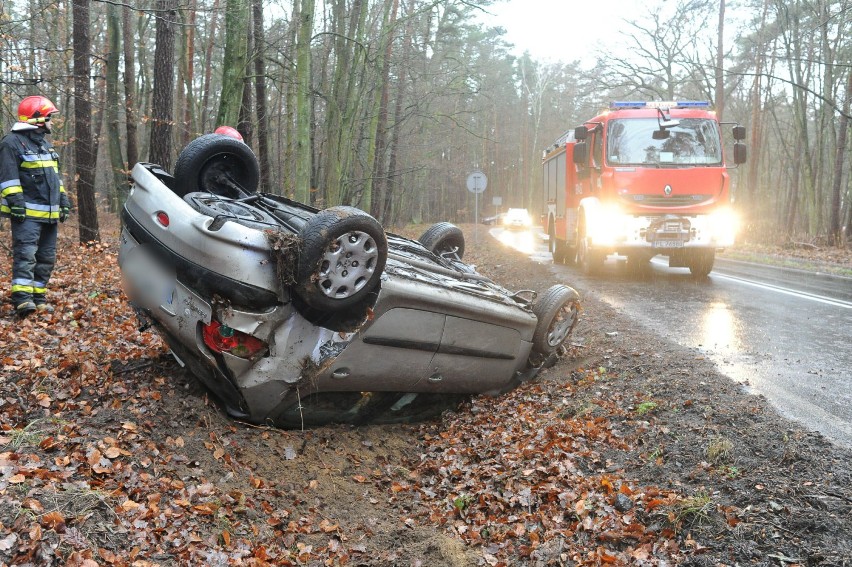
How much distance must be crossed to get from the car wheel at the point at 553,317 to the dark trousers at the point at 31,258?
492 centimetres

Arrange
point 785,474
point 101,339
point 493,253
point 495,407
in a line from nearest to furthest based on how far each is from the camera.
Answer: point 785,474, point 495,407, point 101,339, point 493,253

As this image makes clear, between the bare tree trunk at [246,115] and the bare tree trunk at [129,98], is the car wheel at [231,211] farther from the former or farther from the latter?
the bare tree trunk at [246,115]

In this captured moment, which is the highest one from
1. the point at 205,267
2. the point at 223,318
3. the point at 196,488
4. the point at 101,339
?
the point at 205,267

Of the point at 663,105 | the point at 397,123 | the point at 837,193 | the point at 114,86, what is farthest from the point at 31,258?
the point at 837,193

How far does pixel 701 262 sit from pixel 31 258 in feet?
36.3

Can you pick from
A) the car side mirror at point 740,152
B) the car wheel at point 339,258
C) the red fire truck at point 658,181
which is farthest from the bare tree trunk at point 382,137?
the car wheel at point 339,258

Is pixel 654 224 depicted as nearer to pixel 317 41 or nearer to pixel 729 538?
pixel 729 538

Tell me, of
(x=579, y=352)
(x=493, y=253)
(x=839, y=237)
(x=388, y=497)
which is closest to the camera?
(x=388, y=497)

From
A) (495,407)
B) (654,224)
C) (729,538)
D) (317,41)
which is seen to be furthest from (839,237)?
(729,538)

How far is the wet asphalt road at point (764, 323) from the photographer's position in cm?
523

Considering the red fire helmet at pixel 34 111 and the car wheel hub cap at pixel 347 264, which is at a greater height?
the red fire helmet at pixel 34 111

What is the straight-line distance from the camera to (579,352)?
6.64 m

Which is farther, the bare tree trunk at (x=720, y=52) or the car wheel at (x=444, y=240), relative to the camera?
the bare tree trunk at (x=720, y=52)

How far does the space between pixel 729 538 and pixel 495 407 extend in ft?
8.06
